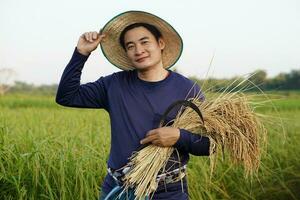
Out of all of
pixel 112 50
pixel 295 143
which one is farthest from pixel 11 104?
pixel 112 50

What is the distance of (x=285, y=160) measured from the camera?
15.5 feet

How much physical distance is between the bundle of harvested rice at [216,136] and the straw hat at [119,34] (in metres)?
0.33

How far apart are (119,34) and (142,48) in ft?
0.89

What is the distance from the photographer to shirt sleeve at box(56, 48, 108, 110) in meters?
2.20

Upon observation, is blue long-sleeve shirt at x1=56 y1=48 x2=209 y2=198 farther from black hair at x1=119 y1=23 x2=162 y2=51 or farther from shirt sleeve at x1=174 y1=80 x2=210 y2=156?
black hair at x1=119 y1=23 x2=162 y2=51

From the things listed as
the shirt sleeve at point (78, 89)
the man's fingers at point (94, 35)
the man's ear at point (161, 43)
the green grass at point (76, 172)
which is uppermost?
the man's fingers at point (94, 35)

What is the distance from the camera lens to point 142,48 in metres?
2.17

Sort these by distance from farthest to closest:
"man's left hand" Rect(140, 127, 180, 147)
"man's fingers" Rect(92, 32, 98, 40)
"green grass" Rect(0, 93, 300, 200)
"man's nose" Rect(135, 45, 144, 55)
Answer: "green grass" Rect(0, 93, 300, 200) < "man's fingers" Rect(92, 32, 98, 40) < "man's nose" Rect(135, 45, 144, 55) < "man's left hand" Rect(140, 127, 180, 147)

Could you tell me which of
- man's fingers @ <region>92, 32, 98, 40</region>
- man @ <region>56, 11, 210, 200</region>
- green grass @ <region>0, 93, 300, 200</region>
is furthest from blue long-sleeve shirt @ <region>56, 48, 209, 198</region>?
green grass @ <region>0, 93, 300, 200</region>

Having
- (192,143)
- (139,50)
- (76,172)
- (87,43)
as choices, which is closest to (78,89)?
(87,43)

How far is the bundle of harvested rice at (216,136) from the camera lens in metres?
2.09

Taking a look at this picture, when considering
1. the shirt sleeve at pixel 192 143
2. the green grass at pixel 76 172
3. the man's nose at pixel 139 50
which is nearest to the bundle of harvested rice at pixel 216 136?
the shirt sleeve at pixel 192 143

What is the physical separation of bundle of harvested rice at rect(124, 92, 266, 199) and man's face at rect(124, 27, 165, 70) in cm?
25

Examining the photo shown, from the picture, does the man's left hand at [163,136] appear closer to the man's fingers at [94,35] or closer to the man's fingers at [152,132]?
the man's fingers at [152,132]
